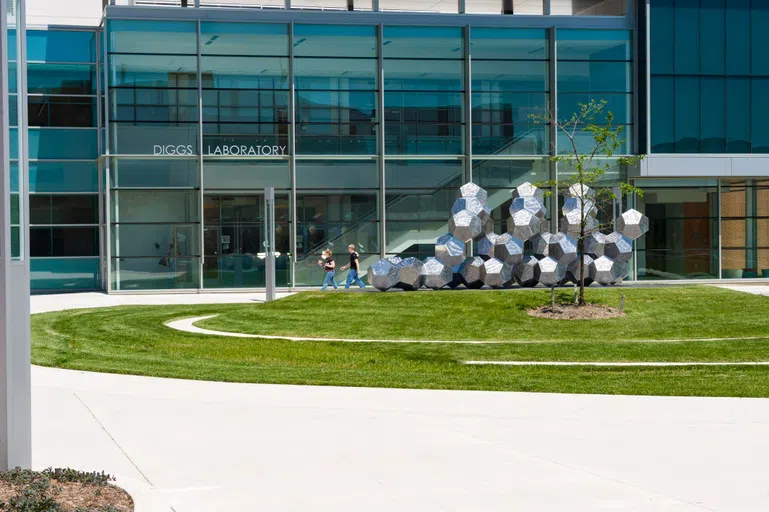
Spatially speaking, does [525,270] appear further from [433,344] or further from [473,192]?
[433,344]

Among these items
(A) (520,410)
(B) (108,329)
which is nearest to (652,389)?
(A) (520,410)

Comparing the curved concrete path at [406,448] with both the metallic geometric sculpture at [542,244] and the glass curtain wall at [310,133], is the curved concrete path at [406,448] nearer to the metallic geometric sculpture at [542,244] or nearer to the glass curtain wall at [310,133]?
the metallic geometric sculpture at [542,244]

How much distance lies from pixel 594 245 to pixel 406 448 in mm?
21648

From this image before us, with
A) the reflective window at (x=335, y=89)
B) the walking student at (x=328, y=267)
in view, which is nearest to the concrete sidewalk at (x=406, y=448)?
the walking student at (x=328, y=267)

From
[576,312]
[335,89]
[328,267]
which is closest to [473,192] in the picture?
[328,267]

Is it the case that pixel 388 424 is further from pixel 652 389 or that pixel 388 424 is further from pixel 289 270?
pixel 289 270

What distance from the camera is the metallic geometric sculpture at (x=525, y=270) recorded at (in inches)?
1169

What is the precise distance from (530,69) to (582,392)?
25363 millimetres

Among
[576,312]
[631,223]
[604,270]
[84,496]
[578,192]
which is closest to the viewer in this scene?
[84,496]

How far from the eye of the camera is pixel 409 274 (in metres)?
28.5

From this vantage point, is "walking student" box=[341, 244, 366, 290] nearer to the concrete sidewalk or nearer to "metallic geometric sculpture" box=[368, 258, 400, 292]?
"metallic geometric sculpture" box=[368, 258, 400, 292]

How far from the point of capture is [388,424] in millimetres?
10742

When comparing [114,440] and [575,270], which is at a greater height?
[575,270]

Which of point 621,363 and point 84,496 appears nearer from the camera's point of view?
point 84,496
